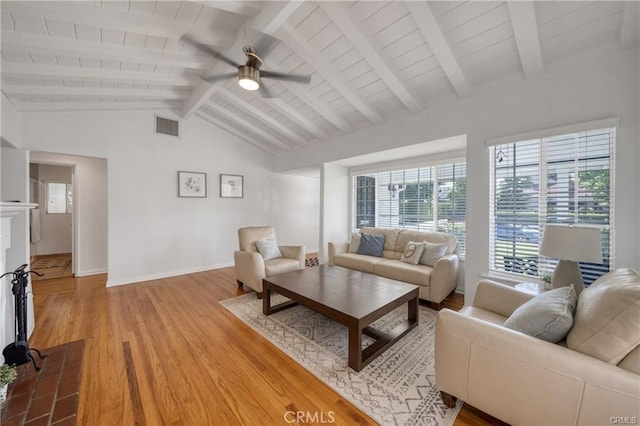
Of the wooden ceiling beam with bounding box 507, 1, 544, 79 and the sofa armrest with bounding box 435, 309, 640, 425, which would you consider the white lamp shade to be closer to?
the sofa armrest with bounding box 435, 309, 640, 425

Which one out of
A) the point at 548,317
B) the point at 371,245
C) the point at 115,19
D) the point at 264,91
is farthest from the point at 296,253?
the point at 115,19

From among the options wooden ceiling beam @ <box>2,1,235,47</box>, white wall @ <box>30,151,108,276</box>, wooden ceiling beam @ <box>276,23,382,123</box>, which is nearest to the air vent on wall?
white wall @ <box>30,151,108,276</box>

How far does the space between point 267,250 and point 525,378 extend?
3283 mm

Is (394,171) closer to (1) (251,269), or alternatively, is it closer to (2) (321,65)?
(2) (321,65)

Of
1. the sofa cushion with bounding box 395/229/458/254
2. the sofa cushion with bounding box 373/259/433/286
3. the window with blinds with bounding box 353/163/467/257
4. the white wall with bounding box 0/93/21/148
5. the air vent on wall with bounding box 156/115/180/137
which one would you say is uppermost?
the air vent on wall with bounding box 156/115/180/137

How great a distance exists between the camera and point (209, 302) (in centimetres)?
332

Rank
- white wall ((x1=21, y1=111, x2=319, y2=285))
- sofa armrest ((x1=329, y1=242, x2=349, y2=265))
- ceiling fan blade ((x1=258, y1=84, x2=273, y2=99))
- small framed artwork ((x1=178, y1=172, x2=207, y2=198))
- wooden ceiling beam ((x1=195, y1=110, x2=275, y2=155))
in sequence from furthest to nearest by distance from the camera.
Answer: wooden ceiling beam ((x1=195, y1=110, x2=275, y2=155))
small framed artwork ((x1=178, y1=172, x2=207, y2=198))
sofa armrest ((x1=329, y1=242, x2=349, y2=265))
white wall ((x1=21, y1=111, x2=319, y2=285))
ceiling fan blade ((x1=258, y1=84, x2=273, y2=99))

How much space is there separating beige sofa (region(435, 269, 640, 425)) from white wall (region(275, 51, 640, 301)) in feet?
3.69

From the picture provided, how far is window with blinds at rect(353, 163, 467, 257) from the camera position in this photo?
3.99 meters

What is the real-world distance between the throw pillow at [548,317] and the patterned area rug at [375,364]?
715mm

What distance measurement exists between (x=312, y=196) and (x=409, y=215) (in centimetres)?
303

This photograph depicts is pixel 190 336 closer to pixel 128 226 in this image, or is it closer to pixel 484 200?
pixel 128 226

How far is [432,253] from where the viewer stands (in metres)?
3.49

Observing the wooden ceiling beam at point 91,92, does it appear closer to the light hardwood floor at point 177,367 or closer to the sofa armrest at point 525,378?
the light hardwood floor at point 177,367
